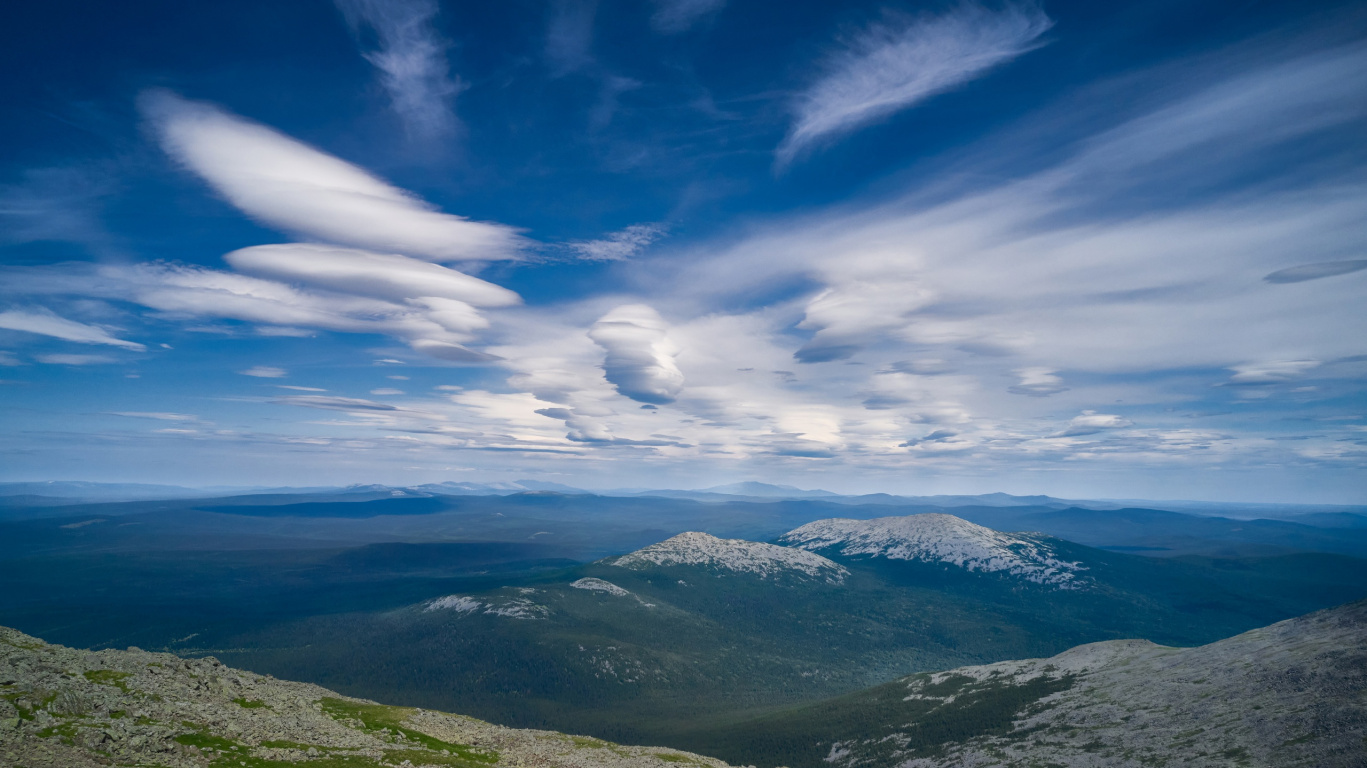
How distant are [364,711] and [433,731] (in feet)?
56.7

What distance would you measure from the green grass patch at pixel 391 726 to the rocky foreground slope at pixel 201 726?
0.30 metres

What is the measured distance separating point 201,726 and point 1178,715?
202555mm

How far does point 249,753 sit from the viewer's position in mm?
73000

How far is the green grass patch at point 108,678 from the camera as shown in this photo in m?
79.1

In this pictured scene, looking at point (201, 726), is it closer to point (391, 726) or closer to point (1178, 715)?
point (391, 726)

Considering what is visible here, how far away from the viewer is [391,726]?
4200 inches

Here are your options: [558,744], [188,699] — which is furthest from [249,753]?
[558,744]

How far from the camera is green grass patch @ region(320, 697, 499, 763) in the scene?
9908 centimetres

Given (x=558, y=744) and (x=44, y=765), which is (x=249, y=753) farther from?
(x=558, y=744)

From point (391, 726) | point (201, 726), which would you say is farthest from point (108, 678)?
point (391, 726)

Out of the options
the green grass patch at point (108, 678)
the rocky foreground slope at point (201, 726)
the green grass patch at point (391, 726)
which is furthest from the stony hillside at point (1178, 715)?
the green grass patch at point (108, 678)

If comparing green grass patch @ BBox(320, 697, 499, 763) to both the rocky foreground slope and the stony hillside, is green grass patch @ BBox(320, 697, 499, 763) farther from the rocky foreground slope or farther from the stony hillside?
the stony hillside

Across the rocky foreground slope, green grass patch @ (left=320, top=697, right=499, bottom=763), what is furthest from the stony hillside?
green grass patch @ (left=320, top=697, right=499, bottom=763)

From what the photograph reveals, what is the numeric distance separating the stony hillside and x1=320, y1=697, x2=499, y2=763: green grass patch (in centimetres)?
13305
